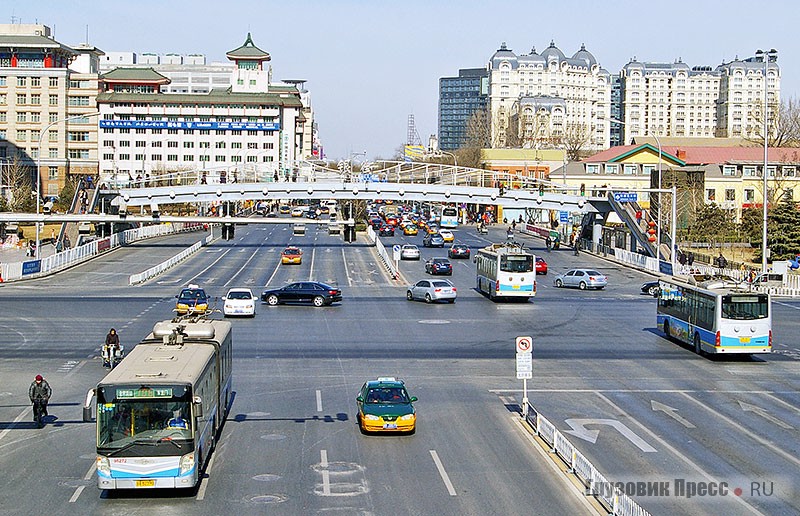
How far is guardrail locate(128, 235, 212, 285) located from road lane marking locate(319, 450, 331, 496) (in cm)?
4551

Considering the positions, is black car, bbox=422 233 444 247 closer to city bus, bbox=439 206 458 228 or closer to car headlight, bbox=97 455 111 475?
city bus, bbox=439 206 458 228

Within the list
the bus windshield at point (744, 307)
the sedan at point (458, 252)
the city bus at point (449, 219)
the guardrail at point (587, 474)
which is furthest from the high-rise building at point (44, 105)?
the guardrail at point (587, 474)

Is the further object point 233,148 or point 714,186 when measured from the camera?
point 233,148

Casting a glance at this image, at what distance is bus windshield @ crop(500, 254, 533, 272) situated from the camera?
177 feet

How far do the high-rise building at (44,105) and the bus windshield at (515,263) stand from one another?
10572 centimetres

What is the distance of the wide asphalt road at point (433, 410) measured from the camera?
61.7ft

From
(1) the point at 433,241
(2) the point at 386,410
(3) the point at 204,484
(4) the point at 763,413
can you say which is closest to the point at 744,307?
(4) the point at 763,413

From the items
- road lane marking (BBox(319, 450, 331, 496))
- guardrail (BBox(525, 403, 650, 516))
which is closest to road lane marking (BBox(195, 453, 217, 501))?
road lane marking (BBox(319, 450, 331, 496))

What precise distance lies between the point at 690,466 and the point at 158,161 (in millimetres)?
168131

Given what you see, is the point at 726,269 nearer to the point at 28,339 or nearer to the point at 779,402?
the point at 779,402

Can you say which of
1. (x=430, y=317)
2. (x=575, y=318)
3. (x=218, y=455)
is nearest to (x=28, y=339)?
(x=430, y=317)

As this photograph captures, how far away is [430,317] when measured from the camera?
47.7 meters

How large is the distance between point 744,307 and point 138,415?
23.8 m

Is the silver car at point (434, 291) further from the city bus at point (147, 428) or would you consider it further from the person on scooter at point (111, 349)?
the city bus at point (147, 428)
